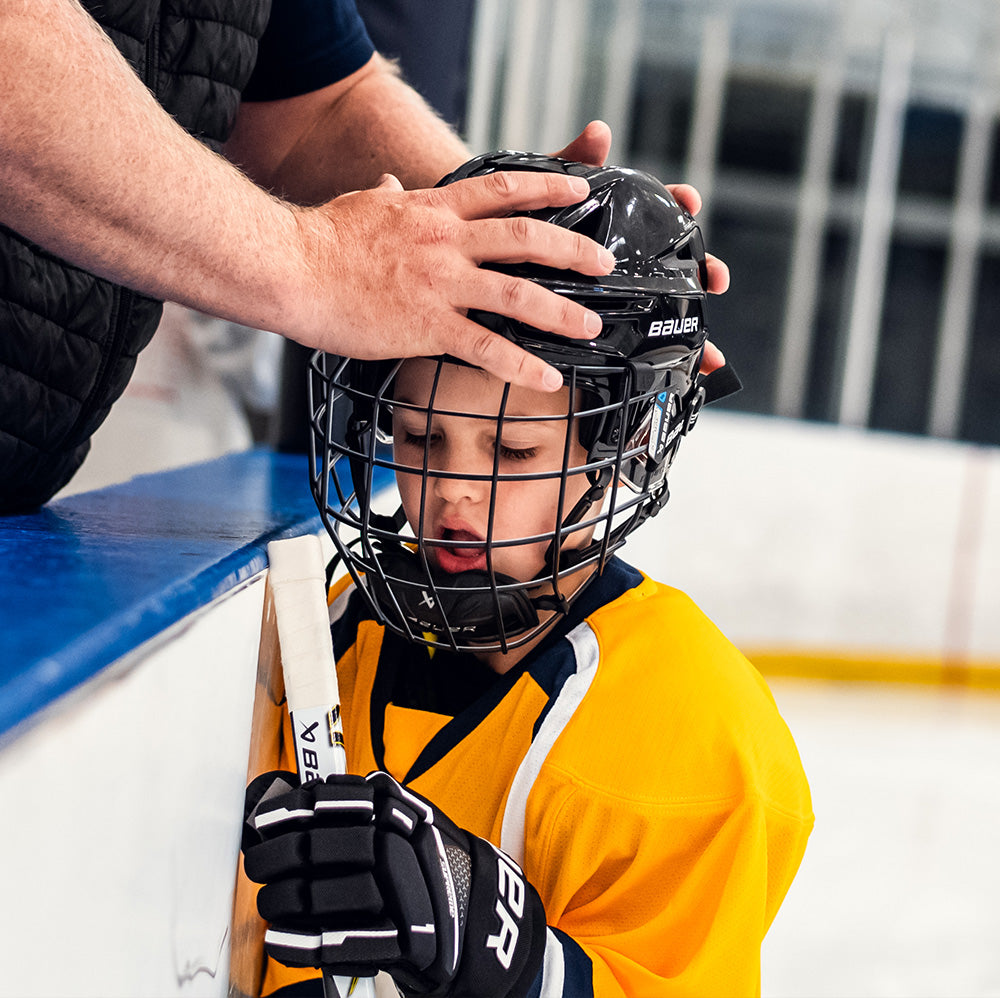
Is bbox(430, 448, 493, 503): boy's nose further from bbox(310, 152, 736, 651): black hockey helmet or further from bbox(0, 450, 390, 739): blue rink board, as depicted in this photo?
bbox(0, 450, 390, 739): blue rink board

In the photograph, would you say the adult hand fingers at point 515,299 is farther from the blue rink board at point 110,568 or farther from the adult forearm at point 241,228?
the blue rink board at point 110,568

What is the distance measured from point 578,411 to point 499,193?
169 mm

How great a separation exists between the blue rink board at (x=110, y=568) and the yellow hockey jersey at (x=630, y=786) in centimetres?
22

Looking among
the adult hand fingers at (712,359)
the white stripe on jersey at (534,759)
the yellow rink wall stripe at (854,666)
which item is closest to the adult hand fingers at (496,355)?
the white stripe on jersey at (534,759)

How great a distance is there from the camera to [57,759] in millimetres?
409

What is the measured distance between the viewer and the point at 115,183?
669 mm

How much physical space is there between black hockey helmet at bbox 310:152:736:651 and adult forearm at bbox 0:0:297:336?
0.47ft

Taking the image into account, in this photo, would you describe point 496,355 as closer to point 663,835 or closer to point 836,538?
point 663,835

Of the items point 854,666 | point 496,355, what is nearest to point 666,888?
point 496,355

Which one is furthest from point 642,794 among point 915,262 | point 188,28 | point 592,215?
point 915,262

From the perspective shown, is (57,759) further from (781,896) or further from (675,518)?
(675,518)

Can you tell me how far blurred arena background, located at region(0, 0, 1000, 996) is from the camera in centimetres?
74

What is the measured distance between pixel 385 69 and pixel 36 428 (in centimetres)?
69

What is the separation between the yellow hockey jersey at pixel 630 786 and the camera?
0.77 meters
